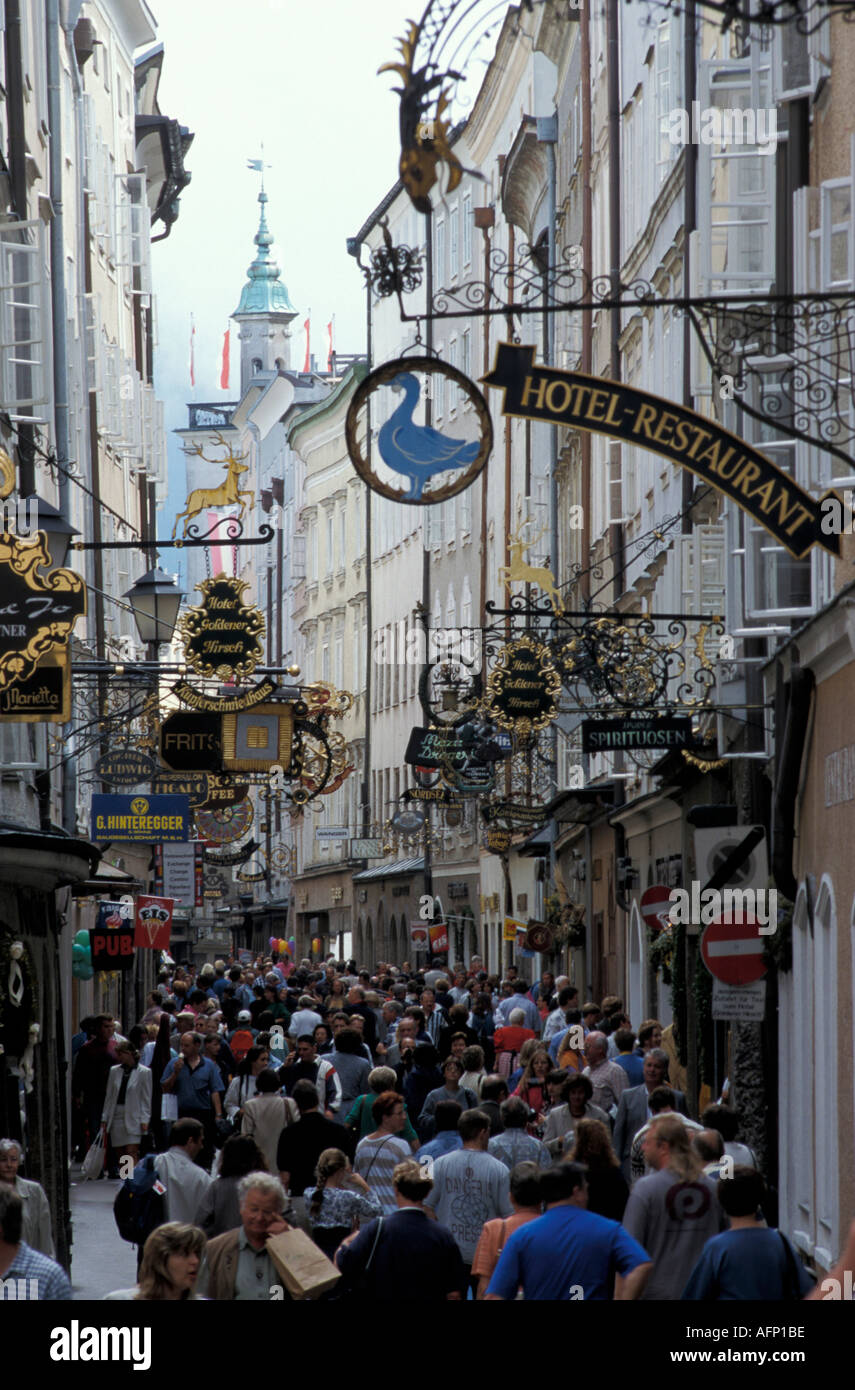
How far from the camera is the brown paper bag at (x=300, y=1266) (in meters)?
8.75

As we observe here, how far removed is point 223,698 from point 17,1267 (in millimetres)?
16216

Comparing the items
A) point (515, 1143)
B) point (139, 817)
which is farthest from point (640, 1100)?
point (139, 817)

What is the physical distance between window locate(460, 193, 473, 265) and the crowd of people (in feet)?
138

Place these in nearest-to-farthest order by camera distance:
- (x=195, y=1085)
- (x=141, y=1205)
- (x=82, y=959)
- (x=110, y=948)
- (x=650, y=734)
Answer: (x=141, y=1205) < (x=195, y=1085) < (x=650, y=734) < (x=110, y=948) < (x=82, y=959)

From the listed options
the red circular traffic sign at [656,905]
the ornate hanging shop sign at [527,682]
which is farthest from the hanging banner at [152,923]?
the red circular traffic sign at [656,905]

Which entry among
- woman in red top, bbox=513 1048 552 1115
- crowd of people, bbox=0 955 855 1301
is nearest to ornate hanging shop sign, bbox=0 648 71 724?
crowd of people, bbox=0 955 855 1301

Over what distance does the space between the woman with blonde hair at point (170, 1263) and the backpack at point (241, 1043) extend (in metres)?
12.9

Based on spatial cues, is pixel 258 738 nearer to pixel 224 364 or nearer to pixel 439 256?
pixel 439 256

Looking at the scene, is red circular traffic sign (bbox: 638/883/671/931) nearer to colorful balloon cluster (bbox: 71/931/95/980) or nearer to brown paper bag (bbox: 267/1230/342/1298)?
colorful balloon cluster (bbox: 71/931/95/980)

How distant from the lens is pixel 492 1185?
11.6 metres

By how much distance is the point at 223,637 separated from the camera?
2306 centimetres

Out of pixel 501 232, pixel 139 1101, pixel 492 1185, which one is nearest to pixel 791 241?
pixel 492 1185

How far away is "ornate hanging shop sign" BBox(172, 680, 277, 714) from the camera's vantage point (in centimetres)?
2405
